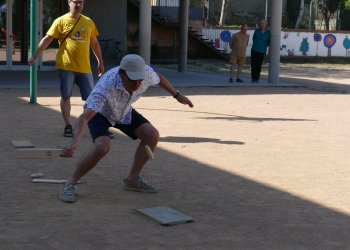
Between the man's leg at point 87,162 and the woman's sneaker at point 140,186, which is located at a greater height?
the man's leg at point 87,162

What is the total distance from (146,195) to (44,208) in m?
1.08

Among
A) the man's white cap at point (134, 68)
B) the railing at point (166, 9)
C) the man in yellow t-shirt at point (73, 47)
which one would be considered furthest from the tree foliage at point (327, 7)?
the man's white cap at point (134, 68)

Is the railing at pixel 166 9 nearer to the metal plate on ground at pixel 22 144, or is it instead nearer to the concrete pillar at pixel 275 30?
the concrete pillar at pixel 275 30

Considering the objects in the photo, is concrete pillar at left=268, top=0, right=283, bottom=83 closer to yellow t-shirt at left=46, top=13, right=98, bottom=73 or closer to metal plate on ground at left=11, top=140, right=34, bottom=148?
yellow t-shirt at left=46, top=13, right=98, bottom=73

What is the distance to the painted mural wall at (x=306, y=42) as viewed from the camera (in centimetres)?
3622

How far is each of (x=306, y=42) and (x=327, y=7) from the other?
6.12 m

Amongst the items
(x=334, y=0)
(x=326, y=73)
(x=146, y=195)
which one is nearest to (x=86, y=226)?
(x=146, y=195)

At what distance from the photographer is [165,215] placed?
19.5 ft

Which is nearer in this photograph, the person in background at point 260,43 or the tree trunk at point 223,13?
the person in background at point 260,43

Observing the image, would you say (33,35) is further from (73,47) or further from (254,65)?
(254,65)

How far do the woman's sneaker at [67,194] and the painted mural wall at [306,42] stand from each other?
29.8 metres

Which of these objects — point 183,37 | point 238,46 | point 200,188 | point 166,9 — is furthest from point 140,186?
point 166,9

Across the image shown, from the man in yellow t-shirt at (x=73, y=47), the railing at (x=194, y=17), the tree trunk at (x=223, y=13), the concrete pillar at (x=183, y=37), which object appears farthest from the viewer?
the tree trunk at (x=223, y=13)

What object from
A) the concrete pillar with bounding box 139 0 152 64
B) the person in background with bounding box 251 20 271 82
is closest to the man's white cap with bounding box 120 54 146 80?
the concrete pillar with bounding box 139 0 152 64
